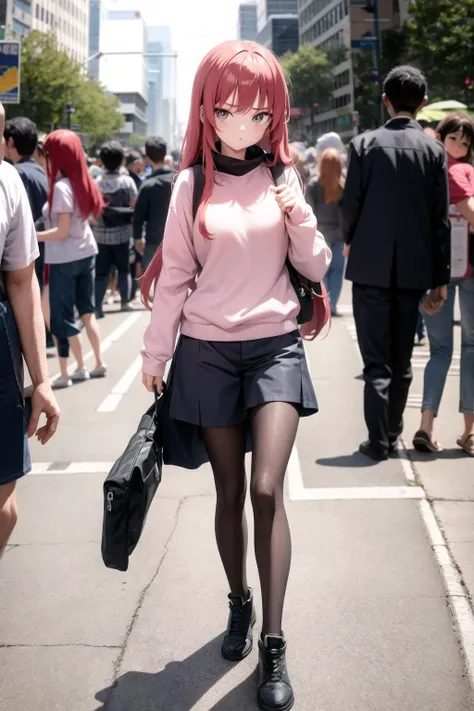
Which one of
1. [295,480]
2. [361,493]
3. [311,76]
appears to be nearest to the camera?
[361,493]

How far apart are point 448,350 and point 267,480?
3.33 metres

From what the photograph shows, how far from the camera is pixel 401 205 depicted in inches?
216

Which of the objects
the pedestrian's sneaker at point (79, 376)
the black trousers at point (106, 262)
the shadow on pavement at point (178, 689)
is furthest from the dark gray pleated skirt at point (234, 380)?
the black trousers at point (106, 262)

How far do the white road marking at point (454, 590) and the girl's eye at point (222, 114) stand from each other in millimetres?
1912

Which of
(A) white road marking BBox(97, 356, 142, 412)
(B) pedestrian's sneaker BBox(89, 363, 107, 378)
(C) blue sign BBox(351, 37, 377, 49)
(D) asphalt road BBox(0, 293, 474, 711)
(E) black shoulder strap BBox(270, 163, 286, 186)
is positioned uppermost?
(C) blue sign BBox(351, 37, 377, 49)

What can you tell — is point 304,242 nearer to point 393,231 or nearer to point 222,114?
point 222,114

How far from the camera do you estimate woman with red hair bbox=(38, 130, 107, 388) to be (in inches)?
306

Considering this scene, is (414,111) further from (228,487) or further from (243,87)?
(228,487)

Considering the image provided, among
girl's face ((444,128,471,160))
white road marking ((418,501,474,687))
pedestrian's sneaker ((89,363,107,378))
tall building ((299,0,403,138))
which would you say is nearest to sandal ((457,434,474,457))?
white road marking ((418,501,474,687))

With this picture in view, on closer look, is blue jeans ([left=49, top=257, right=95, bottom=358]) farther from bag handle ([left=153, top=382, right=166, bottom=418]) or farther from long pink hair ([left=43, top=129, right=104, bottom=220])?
bag handle ([left=153, top=382, right=166, bottom=418])

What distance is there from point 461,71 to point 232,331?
1944 inches

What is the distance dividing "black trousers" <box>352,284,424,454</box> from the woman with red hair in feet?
9.76

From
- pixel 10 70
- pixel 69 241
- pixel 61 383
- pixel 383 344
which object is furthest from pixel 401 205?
pixel 10 70

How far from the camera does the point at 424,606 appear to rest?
3660 millimetres
